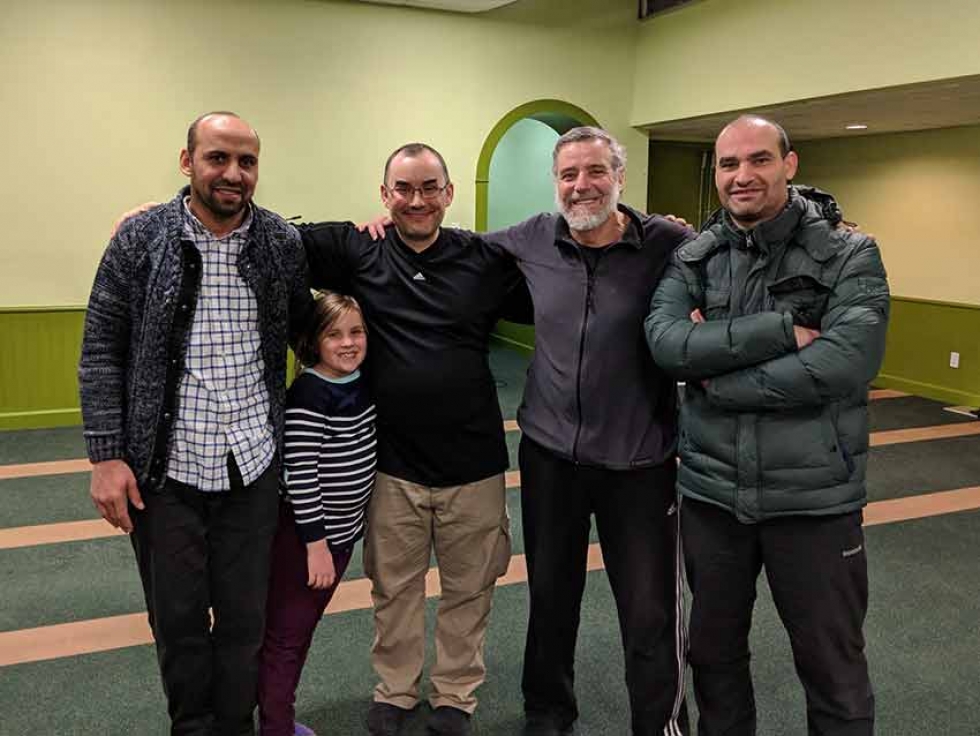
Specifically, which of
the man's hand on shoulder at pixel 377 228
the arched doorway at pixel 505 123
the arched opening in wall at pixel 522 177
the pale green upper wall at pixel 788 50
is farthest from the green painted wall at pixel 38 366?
the pale green upper wall at pixel 788 50

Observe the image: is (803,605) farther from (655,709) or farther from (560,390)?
(560,390)

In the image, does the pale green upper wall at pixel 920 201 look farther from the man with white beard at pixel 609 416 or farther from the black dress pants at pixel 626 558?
the black dress pants at pixel 626 558

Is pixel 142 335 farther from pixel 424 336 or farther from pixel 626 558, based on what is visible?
pixel 626 558

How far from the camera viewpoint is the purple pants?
6.79 ft

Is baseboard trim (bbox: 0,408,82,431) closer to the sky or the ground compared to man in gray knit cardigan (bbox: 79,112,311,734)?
closer to the ground

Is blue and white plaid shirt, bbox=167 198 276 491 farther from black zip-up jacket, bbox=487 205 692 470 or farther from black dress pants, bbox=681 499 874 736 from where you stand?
black dress pants, bbox=681 499 874 736

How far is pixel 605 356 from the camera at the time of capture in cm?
200

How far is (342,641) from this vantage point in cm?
278

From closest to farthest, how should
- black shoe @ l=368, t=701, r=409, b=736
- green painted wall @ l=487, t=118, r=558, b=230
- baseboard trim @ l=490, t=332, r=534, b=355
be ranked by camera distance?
black shoe @ l=368, t=701, r=409, b=736 < green painted wall @ l=487, t=118, r=558, b=230 < baseboard trim @ l=490, t=332, r=534, b=355

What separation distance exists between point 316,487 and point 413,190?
808 mm

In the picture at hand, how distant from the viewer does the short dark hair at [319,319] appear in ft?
6.60

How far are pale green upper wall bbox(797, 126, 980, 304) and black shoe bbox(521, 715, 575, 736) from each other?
19.1 ft

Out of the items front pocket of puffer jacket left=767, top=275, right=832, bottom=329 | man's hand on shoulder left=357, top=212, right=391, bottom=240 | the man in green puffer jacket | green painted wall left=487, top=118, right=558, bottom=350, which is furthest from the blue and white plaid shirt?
green painted wall left=487, top=118, right=558, bottom=350

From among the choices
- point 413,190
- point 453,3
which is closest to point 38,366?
point 453,3
